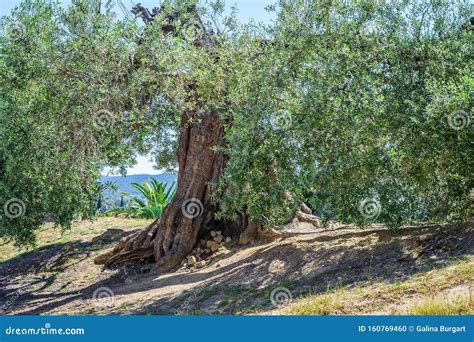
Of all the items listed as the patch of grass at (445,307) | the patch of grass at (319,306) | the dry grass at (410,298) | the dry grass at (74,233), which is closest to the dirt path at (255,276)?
the dry grass at (410,298)

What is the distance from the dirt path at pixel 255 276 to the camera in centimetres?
1135

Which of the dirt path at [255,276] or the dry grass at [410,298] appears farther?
the dirt path at [255,276]

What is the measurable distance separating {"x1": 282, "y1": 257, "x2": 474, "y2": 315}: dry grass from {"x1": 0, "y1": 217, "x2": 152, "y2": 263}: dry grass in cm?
1241

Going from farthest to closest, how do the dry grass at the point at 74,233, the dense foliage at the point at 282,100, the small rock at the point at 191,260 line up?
the dry grass at the point at 74,233 < the small rock at the point at 191,260 < the dense foliage at the point at 282,100

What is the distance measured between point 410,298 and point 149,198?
17.2 m

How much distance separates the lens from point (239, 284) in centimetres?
1276

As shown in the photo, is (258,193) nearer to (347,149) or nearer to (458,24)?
(347,149)

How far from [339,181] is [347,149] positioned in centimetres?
64

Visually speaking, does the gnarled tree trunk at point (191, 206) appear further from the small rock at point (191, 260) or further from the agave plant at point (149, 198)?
the agave plant at point (149, 198)

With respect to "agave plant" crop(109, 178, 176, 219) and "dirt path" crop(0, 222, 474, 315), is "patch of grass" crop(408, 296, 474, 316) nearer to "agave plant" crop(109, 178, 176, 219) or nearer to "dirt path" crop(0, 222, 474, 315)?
"dirt path" crop(0, 222, 474, 315)

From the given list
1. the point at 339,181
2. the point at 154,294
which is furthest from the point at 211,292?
the point at 339,181

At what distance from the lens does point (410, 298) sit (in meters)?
8.84

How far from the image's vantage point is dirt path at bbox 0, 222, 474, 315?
37.2 feet

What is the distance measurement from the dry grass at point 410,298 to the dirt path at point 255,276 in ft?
2.15
